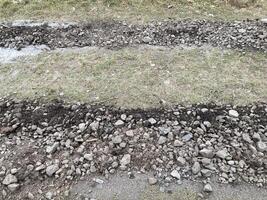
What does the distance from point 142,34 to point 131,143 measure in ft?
9.27

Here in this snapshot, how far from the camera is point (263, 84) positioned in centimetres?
522

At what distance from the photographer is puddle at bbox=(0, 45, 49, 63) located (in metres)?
6.18

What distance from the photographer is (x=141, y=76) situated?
5473mm

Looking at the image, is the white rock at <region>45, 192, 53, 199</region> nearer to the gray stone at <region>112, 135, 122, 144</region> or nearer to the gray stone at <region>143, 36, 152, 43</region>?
the gray stone at <region>112, 135, 122, 144</region>

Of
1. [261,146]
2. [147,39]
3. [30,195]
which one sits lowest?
[30,195]

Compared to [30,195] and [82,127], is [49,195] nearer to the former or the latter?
[30,195]

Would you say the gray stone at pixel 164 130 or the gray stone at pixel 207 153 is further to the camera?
the gray stone at pixel 164 130

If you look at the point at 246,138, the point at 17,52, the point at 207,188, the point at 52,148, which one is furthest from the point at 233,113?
the point at 17,52

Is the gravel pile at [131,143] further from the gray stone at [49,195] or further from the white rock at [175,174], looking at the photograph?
the gray stone at [49,195]

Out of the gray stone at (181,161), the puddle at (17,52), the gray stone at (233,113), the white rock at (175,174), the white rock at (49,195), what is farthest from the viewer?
the puddle at (17,52)

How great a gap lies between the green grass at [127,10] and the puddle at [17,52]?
110 cm

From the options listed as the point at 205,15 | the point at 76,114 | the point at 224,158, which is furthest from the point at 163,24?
the point at 224,158

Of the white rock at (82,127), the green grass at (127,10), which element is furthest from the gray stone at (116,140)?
the green grass at (127,10)

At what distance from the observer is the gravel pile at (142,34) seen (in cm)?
635
